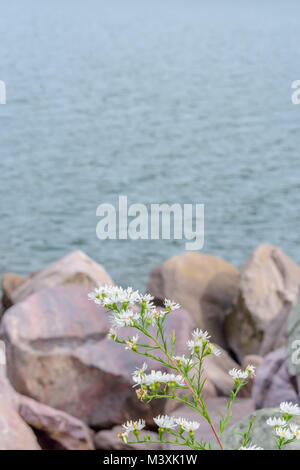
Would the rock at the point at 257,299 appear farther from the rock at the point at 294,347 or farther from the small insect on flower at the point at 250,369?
the small insect on flower at the point at 250,369

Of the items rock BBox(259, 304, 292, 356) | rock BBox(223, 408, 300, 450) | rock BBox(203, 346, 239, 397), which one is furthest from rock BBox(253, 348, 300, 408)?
rock BBox(259, 304, 292, 356)

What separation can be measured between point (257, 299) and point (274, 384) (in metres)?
3.99

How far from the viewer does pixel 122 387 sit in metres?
7.28

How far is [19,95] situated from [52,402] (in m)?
23.4

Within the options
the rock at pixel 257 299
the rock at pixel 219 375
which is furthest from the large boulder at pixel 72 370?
the rock at pixel 257 299

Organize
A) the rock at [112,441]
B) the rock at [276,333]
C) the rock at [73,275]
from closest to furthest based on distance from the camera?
1. the rock at [112,441]
2. the rock at [276,333]
3. the rock at [73,275]

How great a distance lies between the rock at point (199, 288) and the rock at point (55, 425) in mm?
3965

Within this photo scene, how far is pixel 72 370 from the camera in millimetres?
7332

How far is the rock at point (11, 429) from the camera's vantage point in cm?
559

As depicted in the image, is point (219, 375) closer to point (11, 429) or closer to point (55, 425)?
point (55, 425)

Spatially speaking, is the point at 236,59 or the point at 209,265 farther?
the point at 236,59

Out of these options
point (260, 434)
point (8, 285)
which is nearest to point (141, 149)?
point (8, 285)

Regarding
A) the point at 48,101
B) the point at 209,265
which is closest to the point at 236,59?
the point at 48,101
